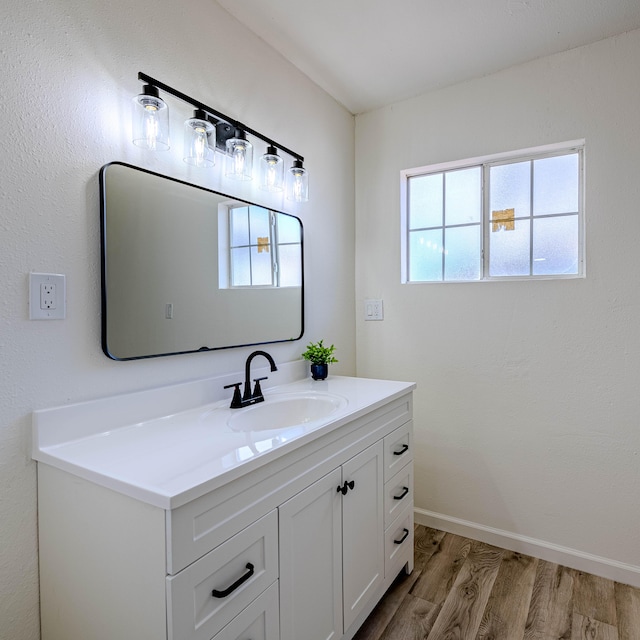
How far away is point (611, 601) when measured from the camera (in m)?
1.65

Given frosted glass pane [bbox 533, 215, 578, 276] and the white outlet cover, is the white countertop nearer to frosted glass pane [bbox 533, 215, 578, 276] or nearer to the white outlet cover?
the white outlet cover

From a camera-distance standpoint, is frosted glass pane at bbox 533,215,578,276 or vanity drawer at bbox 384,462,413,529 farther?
frosted glass pane at bbox 533,215,578,276

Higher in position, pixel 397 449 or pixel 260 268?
pixel 260 268

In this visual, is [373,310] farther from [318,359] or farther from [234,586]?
[234,586]

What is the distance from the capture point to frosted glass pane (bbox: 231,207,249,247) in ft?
5.24

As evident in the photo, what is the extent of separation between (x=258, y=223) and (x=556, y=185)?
4.67ft

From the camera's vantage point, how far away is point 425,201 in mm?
2279

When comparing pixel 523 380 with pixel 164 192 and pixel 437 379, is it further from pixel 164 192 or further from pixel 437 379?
pixel 164 192

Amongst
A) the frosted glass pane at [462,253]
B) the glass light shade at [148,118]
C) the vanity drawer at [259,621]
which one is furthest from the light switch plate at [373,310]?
the vanity drawer at [259,621]

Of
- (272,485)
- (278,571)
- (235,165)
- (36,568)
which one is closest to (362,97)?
(235,165)

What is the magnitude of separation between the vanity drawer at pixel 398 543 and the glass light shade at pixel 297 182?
4.74 feet

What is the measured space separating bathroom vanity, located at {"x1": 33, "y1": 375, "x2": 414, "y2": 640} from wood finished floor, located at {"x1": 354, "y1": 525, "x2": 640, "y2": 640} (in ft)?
0.73

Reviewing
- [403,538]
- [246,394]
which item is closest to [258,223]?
[246,394]

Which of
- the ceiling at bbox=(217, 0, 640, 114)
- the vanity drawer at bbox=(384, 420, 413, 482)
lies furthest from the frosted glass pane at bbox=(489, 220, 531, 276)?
the vanity drawer at bbox=(384, 420, 413, 482)
